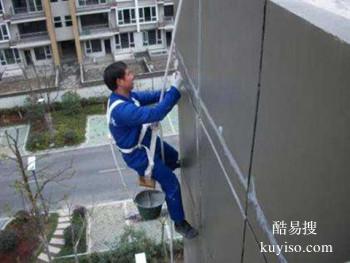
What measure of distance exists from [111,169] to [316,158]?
15.1 m

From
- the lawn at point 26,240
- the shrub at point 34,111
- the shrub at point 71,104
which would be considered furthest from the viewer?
the shrub at point 71,104

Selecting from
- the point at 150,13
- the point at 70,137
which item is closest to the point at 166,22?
the point at 150,13

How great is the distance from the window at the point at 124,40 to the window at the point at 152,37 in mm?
792

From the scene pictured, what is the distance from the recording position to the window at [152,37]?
25453 mm

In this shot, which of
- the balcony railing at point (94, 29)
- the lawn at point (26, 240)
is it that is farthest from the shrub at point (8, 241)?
the balcony railing at point (94, 29)

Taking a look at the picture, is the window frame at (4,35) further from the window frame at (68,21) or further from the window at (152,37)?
the window at (152,37)

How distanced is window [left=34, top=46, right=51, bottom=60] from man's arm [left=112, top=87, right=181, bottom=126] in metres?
22.8

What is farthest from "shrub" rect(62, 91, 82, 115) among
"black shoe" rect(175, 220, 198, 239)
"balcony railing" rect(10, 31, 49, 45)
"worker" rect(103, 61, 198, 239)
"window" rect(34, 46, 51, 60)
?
"black shoe" rect(175, 220, 198, 239)

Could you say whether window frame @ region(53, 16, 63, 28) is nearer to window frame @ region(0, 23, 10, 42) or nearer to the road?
window frame @ region(0, 23, 10, 42)

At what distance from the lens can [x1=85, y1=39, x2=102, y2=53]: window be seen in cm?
2511

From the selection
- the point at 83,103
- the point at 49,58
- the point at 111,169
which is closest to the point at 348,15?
the point at 111,169

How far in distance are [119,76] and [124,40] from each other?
73.2ft

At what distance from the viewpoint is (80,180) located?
1560cm

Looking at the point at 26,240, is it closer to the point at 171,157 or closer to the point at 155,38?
the point at 171,157
